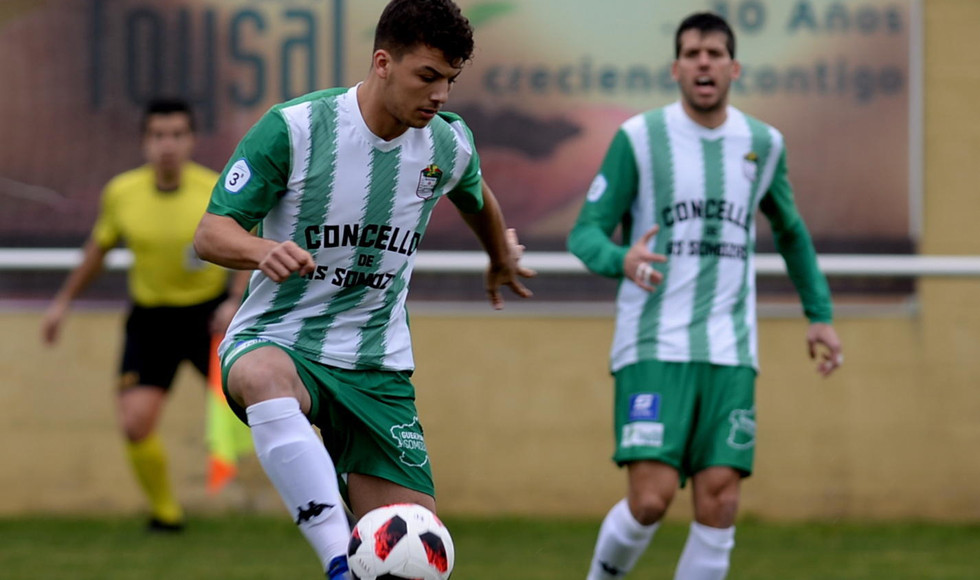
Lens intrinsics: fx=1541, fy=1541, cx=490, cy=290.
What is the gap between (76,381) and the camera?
334 inches

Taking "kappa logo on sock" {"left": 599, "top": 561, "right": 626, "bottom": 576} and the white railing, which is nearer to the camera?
"kappa logo on sock" {"left": 599, "top": 561, "right": 626, "bottom": 576}

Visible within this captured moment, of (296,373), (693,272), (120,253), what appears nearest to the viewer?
(296,373)

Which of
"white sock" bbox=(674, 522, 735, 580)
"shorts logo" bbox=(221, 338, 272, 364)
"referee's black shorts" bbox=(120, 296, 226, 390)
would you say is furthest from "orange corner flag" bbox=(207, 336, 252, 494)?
"shorts logo" bbox=(221, 338, 272, 364)

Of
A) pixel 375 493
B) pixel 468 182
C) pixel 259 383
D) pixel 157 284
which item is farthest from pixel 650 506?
pixel 157 284

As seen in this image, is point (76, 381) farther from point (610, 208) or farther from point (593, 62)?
point (610, 208)

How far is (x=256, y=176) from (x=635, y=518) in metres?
1.97

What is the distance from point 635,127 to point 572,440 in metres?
3.30

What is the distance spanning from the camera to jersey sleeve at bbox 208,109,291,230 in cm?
385

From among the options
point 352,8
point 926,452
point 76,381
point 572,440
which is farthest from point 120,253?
point 926,452

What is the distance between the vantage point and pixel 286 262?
3502 mm

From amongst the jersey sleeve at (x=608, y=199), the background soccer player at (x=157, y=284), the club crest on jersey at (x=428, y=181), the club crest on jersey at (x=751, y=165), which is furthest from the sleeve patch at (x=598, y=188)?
the background soccer player at (x=157, y=284)

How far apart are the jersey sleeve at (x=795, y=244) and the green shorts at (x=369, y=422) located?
1.84 metres

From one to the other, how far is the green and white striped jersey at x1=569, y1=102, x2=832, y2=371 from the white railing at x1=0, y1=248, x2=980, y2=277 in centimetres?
240

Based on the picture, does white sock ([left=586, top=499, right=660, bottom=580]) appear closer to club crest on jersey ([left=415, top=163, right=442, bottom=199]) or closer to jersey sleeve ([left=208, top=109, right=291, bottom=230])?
club crest on jersey ([left=415, top=163, right=442, bottom=199])
